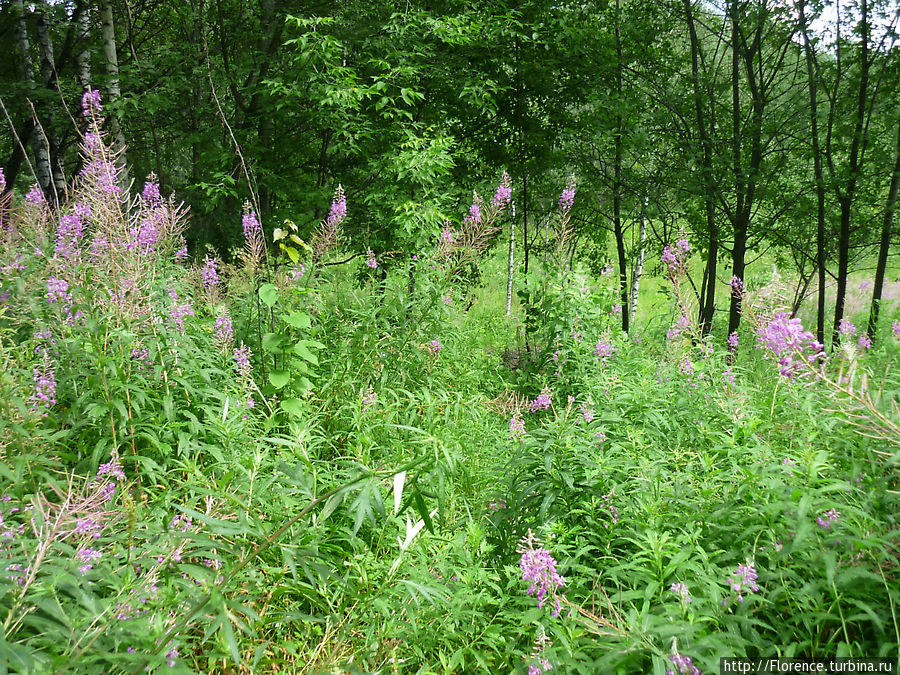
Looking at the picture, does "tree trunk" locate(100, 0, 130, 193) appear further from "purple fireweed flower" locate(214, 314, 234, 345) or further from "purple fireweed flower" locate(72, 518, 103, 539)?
"purple fireweed flower" locate(72, 518, 103, 539)

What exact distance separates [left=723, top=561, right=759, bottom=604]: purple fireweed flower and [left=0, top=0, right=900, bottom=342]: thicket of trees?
17.4ft

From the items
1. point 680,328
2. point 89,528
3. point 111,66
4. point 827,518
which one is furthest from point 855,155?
point 111,66

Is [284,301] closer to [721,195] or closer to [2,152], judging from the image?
[721,195]

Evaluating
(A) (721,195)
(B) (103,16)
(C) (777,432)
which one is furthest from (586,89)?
(C) (777,432)

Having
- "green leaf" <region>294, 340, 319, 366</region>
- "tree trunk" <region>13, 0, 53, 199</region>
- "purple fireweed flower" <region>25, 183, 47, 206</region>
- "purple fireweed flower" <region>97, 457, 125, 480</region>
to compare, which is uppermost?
"tree trunk" <region>13, 0, 53, 199</region>

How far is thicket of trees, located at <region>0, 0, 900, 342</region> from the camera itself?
7301mm

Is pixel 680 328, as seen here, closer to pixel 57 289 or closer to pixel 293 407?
pixel 293 407

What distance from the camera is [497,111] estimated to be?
29.6 ft

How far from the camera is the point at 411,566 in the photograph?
2309 mm

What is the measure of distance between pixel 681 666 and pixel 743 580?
382 mm

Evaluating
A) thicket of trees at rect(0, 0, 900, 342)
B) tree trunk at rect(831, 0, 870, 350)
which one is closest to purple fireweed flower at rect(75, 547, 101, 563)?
thicket of trees at rect(0, 0, 900, 342)

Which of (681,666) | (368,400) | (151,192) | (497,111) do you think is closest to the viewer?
(681,666)

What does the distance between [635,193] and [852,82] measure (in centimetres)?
337

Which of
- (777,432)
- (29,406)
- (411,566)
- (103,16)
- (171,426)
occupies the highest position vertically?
(103,16)
